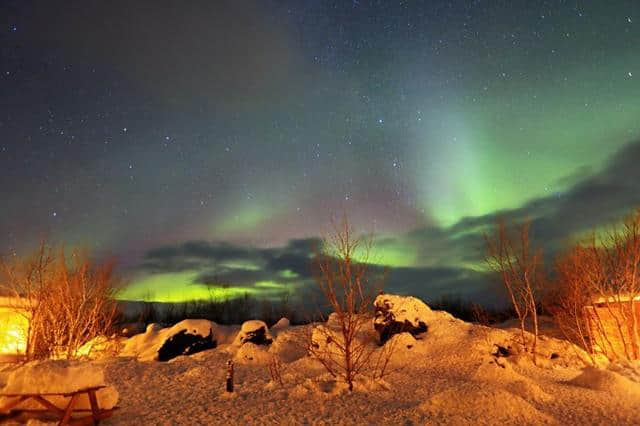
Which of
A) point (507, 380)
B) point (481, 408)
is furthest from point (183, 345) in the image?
point (481, 408)

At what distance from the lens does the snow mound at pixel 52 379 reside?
23.4 ft

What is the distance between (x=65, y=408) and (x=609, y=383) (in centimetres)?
966

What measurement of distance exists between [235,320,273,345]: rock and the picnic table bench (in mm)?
7851

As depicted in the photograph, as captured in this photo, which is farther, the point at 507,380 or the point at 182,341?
the point at 182,341

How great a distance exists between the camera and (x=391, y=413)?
816 centimetres

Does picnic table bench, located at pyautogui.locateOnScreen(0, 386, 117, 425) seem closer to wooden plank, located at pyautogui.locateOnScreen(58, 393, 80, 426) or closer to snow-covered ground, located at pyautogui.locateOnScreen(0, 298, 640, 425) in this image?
wooden plank, located at pyautogui.locateOnScreen(58, 393, 80, 426)

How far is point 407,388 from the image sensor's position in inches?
398

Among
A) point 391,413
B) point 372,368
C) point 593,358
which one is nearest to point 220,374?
point 372,368

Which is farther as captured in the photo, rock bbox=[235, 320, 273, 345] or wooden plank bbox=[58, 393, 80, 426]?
rock bbox=[235, 320, 273, 345]

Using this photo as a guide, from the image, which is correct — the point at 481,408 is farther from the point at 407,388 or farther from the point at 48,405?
the point at 48,405

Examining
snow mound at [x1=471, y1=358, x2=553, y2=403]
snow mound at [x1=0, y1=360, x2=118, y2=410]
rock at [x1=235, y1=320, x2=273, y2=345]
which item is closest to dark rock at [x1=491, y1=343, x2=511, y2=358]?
snow mound at [x1=471, y1=358, x2=553, y2=403]

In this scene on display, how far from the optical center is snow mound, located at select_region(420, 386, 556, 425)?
785 centimetres

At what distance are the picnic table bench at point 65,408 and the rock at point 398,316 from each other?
865cm

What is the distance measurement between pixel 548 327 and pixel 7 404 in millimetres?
17405
